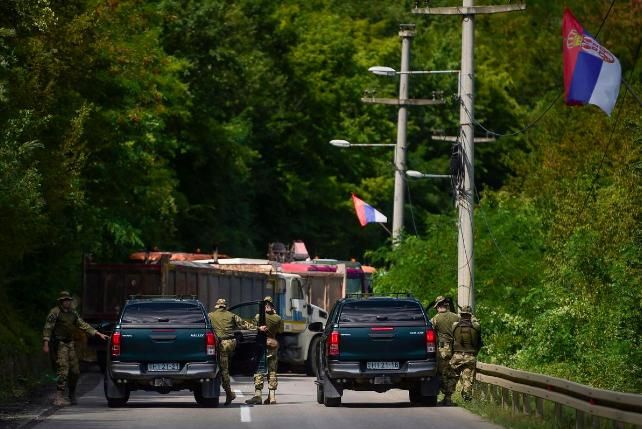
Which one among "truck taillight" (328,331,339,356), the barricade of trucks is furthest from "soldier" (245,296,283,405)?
the barricade of trucks

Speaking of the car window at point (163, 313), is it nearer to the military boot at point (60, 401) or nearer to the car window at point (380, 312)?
the military boot at point (60, 401)

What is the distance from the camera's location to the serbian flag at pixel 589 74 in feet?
86.7

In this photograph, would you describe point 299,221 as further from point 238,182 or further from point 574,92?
point 574,92

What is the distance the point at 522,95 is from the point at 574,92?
6277 centimetres

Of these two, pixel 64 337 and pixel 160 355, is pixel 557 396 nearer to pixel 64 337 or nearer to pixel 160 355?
pixel 160 355

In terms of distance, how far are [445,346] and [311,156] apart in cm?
4892

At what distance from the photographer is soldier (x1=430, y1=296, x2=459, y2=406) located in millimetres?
29297

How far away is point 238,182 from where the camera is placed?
70.8m

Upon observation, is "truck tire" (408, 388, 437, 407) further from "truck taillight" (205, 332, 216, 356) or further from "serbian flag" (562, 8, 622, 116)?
"serbian flag" (562, 8, 622, 116)

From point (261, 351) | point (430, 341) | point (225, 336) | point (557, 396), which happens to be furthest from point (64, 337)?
point (557, 396)

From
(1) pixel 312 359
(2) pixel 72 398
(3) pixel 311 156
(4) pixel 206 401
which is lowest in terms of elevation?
(1) pixel 312 359

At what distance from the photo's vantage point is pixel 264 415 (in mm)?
26266

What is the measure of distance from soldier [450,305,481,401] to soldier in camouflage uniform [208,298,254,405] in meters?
3.61

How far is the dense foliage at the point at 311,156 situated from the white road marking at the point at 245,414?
5.19 meters
